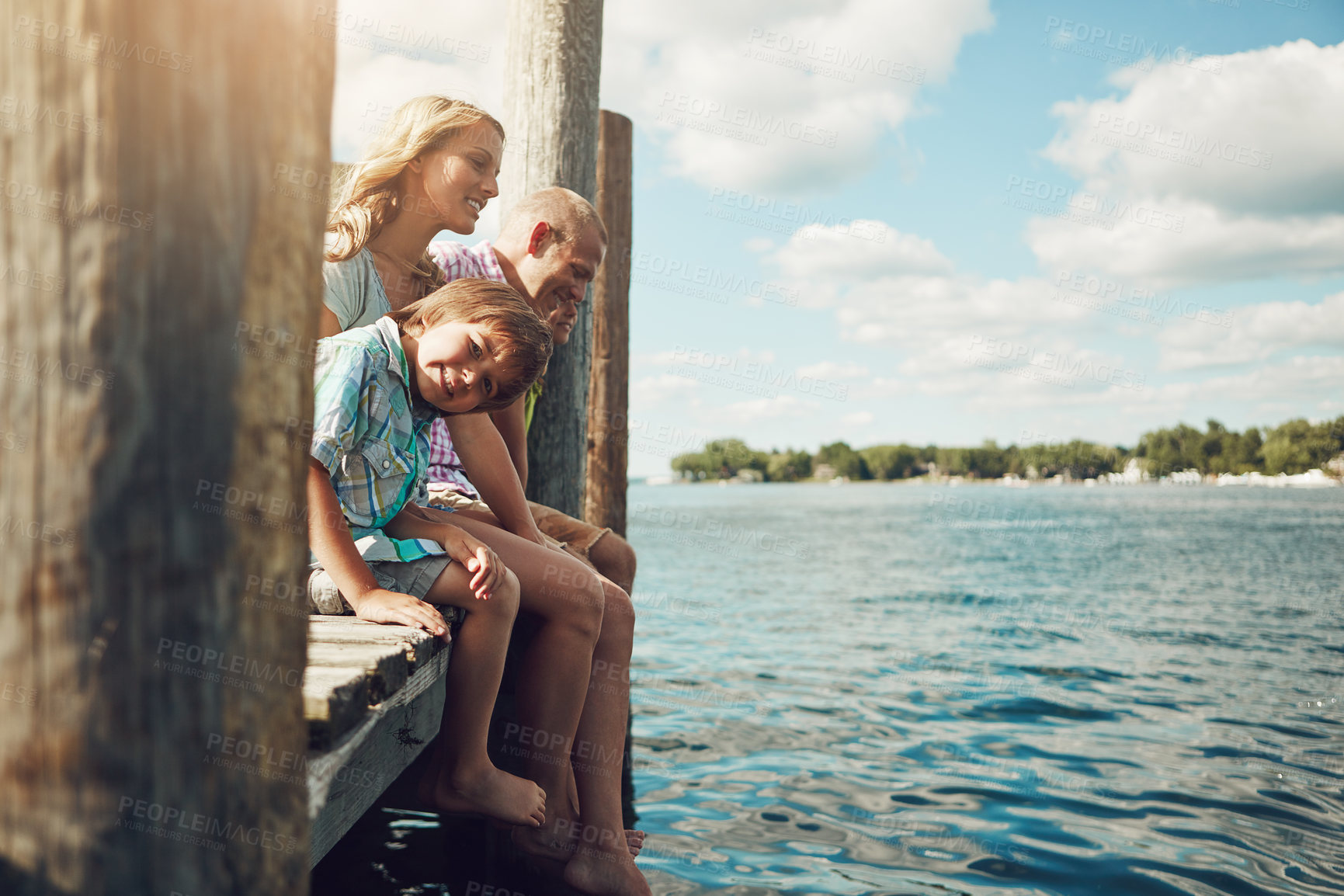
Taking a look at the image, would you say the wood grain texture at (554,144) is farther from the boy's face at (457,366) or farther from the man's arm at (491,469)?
the boy's face at (457,366)

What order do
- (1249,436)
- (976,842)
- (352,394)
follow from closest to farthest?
(352,394) → (976,842) → (1249,436)

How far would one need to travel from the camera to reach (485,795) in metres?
2.35

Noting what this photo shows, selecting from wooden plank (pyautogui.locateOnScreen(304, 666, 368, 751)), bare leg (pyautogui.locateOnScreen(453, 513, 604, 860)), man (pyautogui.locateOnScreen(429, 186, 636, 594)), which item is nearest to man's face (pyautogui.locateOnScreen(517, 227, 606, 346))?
man (pyautogui.locateOnScreen(429, 186, 636, 594))

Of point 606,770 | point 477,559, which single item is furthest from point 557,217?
point 606,770

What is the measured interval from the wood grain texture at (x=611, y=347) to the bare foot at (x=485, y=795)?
292 centimetres

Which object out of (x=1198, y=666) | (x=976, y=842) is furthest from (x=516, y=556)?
(x=1198, y=666)

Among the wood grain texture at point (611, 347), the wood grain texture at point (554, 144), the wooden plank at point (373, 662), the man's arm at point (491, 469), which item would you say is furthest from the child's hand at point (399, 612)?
the wood grain texture at point (611, 347)

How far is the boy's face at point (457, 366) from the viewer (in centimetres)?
248

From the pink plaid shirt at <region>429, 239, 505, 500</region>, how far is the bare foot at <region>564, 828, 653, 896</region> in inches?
47.9

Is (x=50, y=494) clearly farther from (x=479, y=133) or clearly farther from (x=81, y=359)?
(x=479, y=133)

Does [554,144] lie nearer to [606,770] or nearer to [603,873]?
[606,770]

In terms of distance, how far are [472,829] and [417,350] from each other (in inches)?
90.6

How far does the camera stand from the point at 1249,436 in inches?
3789

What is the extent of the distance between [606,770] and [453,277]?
1.93 meters
